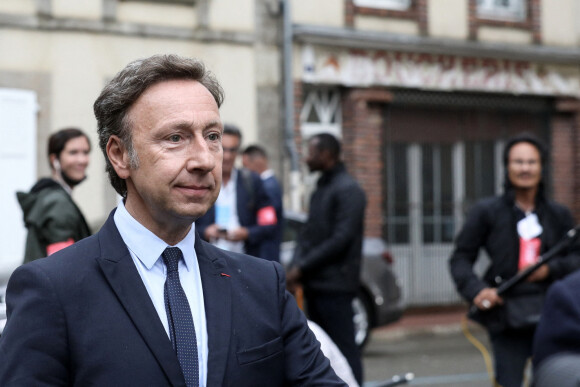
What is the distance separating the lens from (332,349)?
4.18m

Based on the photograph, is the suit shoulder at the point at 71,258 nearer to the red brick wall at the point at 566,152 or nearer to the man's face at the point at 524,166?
the man's face at the point at 524,166

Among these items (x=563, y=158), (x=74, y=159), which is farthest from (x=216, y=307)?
(x=563, y=158)

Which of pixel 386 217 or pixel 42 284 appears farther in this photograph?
pixel 386 217

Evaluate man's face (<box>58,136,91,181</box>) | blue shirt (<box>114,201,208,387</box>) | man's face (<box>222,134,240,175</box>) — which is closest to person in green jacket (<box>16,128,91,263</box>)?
man's face (<box>58,136,91,181</box>)

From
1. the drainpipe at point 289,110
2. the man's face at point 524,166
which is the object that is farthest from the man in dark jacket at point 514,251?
the drainpipe at point 289,110

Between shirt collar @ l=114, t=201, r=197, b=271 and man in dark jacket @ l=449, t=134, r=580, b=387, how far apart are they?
3.59m

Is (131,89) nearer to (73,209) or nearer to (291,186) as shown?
(73,209)

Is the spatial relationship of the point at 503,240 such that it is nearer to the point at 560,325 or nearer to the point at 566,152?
the point at 560,325

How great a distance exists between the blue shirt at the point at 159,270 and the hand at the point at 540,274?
371 centimetres

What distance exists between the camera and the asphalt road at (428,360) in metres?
9.48

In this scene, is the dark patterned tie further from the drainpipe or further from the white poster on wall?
the drainpipe

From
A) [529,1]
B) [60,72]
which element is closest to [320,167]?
[60,72]

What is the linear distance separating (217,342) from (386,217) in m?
13.6

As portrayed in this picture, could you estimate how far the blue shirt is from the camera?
222 centimetres
